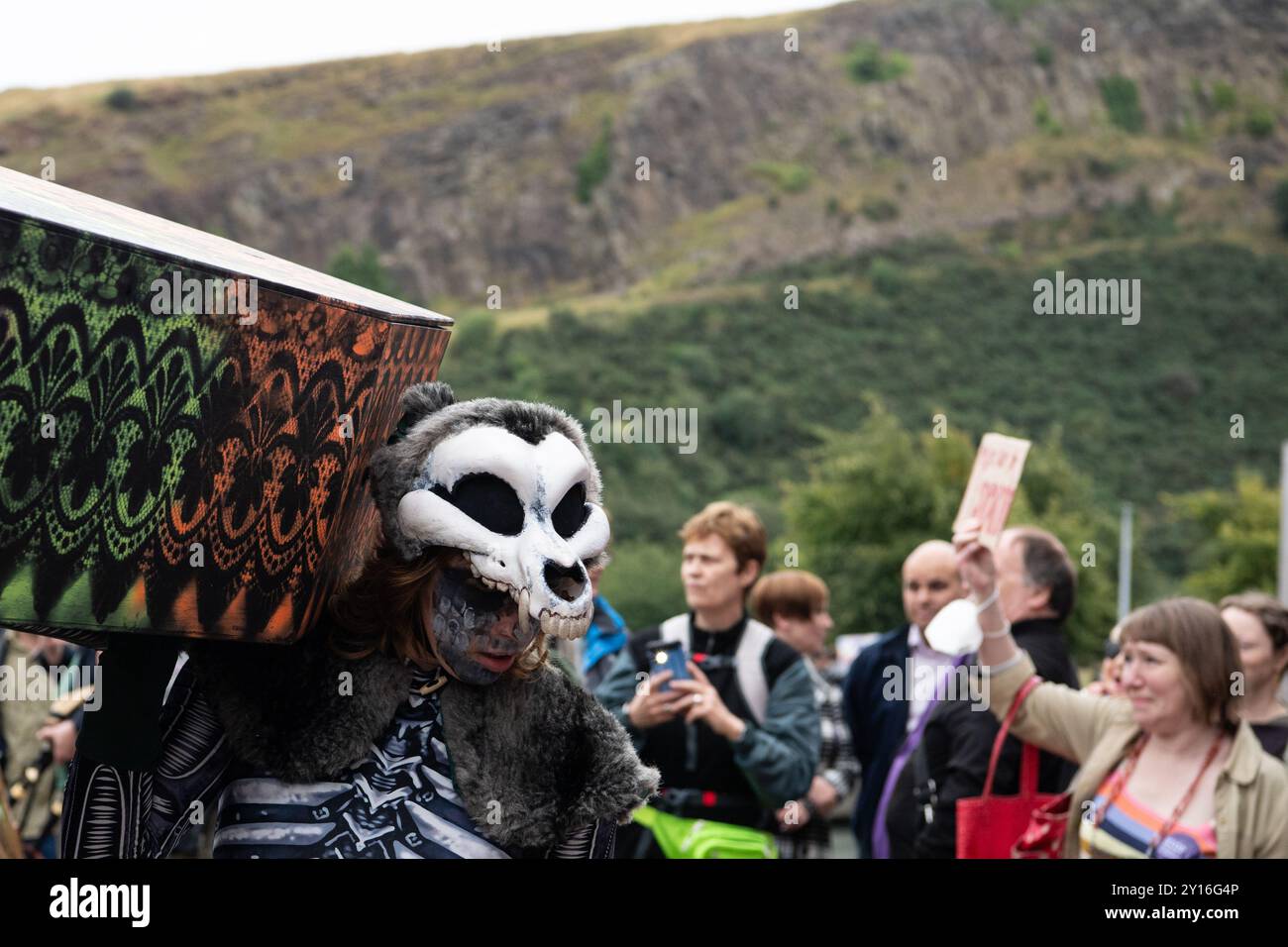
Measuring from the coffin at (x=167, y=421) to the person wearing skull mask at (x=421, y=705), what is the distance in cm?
14

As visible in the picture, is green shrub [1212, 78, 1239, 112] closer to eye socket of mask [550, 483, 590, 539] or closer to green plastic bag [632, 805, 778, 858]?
green plastic bag [632, 805, 778, 858]

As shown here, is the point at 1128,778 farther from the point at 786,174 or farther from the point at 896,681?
the point at 786,174

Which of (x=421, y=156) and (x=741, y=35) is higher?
(x=741, y=35)

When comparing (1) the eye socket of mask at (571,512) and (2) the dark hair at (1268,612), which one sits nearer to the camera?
(1) the eye socket of mask at (571,512)

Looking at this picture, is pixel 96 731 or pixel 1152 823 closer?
pixel 96 731

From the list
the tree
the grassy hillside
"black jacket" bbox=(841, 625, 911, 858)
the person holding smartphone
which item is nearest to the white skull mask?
the person holding smartphone

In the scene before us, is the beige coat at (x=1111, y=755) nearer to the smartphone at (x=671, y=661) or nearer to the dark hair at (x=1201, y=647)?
the dark hair at (x=1201, y=647)

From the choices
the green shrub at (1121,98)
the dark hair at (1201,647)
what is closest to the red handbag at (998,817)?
the dark hair at (1201,647)

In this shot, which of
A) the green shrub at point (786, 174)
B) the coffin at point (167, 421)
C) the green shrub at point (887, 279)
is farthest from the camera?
the green shrub at point (786, 174)

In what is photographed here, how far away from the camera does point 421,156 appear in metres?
98.6

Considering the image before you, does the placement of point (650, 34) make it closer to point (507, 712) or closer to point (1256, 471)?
point (1256, 471)

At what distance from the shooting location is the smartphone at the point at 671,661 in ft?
16.0

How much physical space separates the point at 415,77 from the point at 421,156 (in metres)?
11.8
